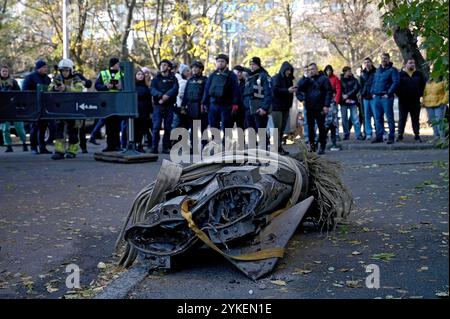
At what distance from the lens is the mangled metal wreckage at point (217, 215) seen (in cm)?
491

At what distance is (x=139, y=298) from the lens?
4.59 metres

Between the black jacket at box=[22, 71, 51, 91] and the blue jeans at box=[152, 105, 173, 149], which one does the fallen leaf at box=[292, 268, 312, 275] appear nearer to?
the blue jeans at box=[152, 105, 173, 149]

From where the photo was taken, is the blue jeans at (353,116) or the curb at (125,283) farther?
the blue jeans at (353,116)

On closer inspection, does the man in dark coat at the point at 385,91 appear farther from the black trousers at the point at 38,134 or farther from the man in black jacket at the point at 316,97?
the black trousers at the point at 38,134

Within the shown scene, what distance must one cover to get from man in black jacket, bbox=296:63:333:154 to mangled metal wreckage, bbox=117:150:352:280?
8672 millimetres

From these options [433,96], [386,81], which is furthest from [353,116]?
[433,96]

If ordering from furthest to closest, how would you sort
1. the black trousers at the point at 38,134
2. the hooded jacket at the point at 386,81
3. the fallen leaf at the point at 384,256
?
the hooded jacket at the point at 386,81 → the black trousers at the point at 38,134 → the fallen leaf at the point at 384,256

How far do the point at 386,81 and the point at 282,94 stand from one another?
3.27 meters

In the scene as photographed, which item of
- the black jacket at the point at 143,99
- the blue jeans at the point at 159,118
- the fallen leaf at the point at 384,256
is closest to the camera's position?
the fallen leaf at the point at 384,256

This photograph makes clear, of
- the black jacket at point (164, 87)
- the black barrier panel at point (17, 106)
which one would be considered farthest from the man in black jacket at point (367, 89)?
the black barrier panel at point (17, 106)

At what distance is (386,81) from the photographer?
1638cm

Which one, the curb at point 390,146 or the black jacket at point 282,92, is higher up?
the black jacket at point 282,92

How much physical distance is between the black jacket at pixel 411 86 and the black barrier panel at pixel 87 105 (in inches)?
276

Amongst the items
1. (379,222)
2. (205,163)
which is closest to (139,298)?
(205,163)
